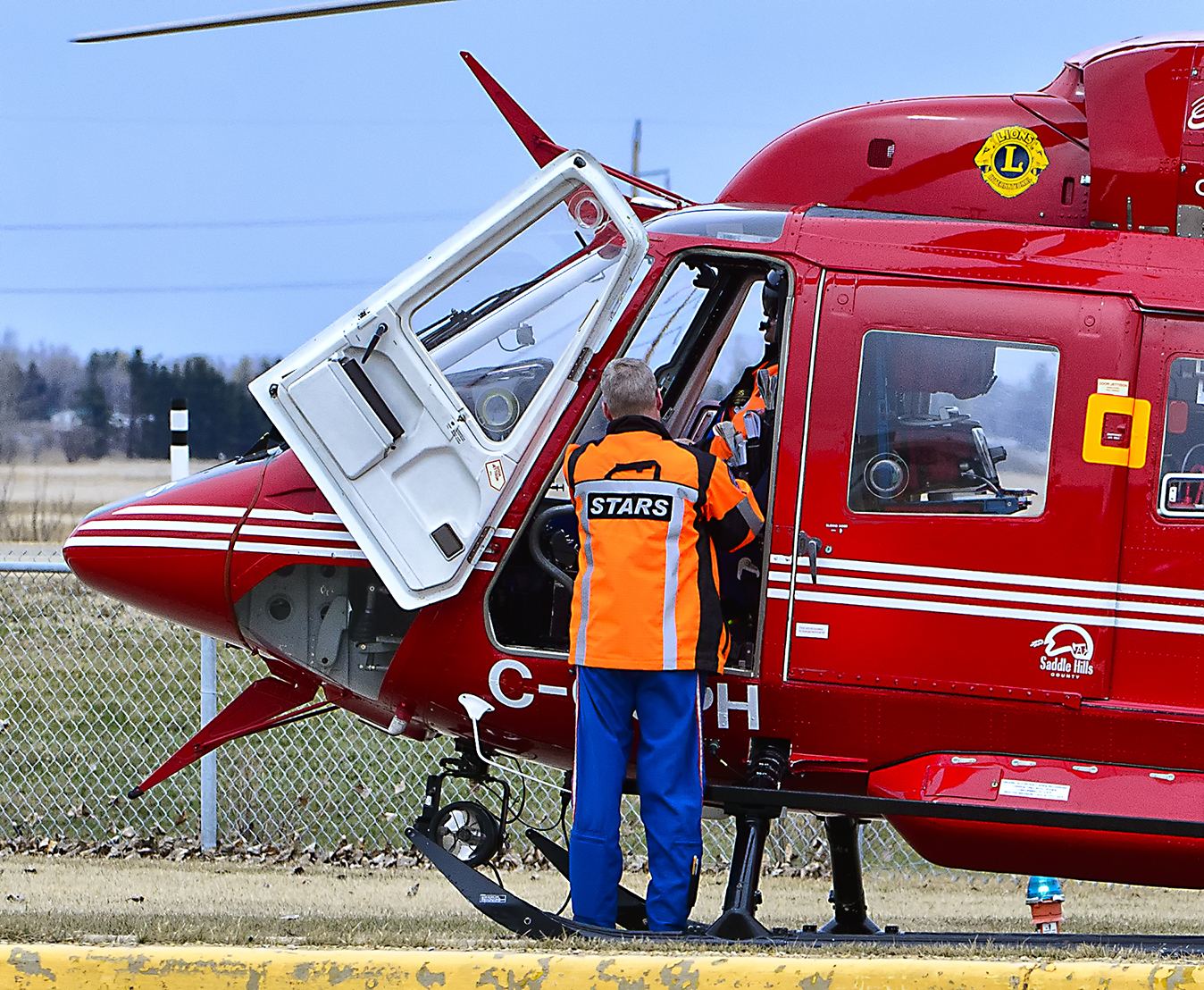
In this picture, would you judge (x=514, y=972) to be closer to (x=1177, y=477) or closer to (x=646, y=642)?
(x=646, y=642)

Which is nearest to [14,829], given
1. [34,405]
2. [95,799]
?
[95,799]

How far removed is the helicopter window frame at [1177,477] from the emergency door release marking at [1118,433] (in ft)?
0.24

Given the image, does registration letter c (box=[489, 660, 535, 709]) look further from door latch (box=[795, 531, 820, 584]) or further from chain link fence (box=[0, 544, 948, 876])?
chain link fence (box=[0, 544, 948, 876])

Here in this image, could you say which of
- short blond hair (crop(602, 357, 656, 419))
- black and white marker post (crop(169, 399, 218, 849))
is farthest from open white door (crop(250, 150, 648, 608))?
black and white marker post (crop(169, 399, 218, 849))

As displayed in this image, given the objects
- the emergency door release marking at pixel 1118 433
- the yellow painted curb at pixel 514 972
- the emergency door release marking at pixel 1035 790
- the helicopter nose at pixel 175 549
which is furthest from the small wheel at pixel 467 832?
the emergency door release marking at pixel 1118 433

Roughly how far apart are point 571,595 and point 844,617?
0.98 m

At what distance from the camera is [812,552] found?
4.81m

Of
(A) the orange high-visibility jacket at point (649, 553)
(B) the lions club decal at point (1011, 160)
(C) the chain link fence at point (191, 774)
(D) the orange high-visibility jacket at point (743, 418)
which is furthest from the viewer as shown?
(C) the chain link fence at point (191, 774)

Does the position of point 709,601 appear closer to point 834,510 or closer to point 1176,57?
point 834,510

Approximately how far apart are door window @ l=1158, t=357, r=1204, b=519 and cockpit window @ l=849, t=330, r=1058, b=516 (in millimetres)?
403

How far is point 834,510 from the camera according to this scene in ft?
15.8

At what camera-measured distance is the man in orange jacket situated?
→ 4656mm

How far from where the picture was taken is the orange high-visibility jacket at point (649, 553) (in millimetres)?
4645

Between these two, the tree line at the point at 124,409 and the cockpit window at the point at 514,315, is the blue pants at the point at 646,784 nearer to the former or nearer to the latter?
the cockpit window at the point at 514,315
